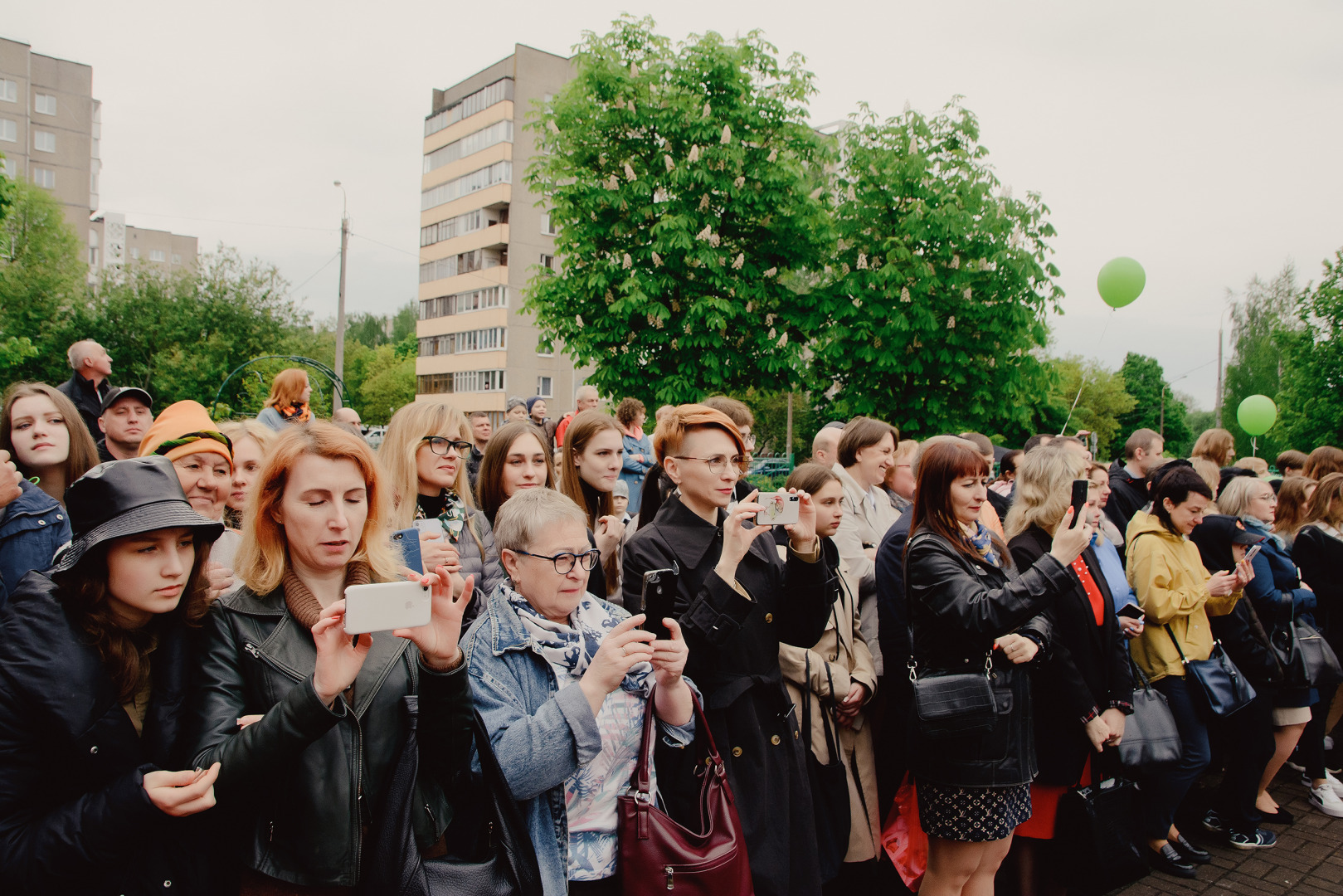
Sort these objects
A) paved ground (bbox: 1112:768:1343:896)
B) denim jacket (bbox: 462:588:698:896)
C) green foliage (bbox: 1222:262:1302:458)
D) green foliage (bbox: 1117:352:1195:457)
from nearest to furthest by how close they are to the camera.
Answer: denim jacket (bbox: 462:588:698:896)
paved ground (bbox: 1112:768:1343:896)
green foliage (bbox: 1222:262:1302:458)
green foliage (bbox: 1117:352:1195:457)

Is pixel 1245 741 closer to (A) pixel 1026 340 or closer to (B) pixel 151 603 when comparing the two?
(B) pixel 151 603

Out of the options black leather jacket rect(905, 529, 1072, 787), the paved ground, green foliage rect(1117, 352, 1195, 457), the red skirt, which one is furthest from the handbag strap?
green foliage rect(1117, 352, 1195, 457)

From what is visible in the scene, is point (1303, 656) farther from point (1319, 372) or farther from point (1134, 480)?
point (1319, 372)

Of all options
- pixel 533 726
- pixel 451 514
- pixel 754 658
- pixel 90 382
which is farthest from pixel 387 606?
pixel 90 382

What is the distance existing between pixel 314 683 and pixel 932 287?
1206 centimetres

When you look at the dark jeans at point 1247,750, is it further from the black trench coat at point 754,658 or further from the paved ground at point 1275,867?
the black trench coat at point 754,658

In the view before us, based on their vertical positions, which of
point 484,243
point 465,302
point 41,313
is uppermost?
point 484,243

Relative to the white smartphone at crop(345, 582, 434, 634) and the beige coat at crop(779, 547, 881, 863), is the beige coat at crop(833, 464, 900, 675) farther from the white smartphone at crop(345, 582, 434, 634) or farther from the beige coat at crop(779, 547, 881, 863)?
the white smartphone at crop(345, 582, 434, 634)

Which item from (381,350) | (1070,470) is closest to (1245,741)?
(1070,470)

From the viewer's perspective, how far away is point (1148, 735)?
415 centimetres

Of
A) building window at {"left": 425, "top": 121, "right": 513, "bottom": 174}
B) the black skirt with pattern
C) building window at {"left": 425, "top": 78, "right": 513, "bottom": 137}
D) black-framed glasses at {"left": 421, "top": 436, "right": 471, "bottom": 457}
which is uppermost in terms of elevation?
building window at {"left": 425, "top": 78, "right": 513, "bottom": 137}

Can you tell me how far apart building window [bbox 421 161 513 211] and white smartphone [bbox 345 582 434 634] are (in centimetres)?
5412

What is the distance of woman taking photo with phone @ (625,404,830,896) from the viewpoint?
2879 millimetres

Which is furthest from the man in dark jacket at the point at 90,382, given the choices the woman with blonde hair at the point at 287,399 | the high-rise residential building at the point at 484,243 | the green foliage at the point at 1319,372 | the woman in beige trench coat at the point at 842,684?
the high-rise residential building at the point at 484,243
